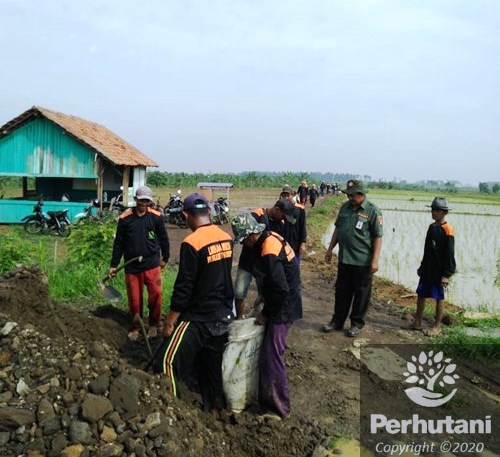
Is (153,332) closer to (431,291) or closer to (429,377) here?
(429,377)

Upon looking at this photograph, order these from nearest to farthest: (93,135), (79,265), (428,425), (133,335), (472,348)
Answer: (428,425) < (133,335) < (472,348) < (79,265) < (93,135)

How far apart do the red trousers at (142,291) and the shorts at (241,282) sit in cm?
86

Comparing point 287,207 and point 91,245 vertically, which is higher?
point 287,207

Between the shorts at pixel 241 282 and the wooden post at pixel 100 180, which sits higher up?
the wooden post at pixel 100 180

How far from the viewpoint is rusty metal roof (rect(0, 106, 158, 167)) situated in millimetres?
13883

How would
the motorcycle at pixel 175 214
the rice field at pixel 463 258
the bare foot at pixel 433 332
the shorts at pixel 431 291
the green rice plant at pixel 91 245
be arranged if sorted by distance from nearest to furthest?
the shorts at pixel 431 291 < the bare foot at pixel 433 332 < the green rice plant at pixel 91 245 < the rice field at pixel 463 258 < the motorcycle at pixel 175 214

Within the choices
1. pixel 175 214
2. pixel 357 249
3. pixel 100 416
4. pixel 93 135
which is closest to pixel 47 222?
pixel 175 214

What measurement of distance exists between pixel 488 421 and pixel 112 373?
3.11 metres

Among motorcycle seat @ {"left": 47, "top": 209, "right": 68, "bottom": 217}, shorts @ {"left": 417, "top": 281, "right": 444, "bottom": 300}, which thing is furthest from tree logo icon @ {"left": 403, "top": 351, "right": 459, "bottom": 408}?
motorcycle seat @ {"left": 47, "top": 209, "right": 68, "bottom": 217}

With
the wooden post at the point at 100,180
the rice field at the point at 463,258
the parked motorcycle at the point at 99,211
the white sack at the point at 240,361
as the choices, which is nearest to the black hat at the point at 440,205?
the rice field at the point at 463,258

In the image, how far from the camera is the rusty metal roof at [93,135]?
13883mm

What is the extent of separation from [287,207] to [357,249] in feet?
3.49

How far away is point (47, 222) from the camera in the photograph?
12.9 meters

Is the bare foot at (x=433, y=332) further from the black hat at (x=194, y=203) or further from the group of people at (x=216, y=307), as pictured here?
the black hat at (x=194, y=203)
